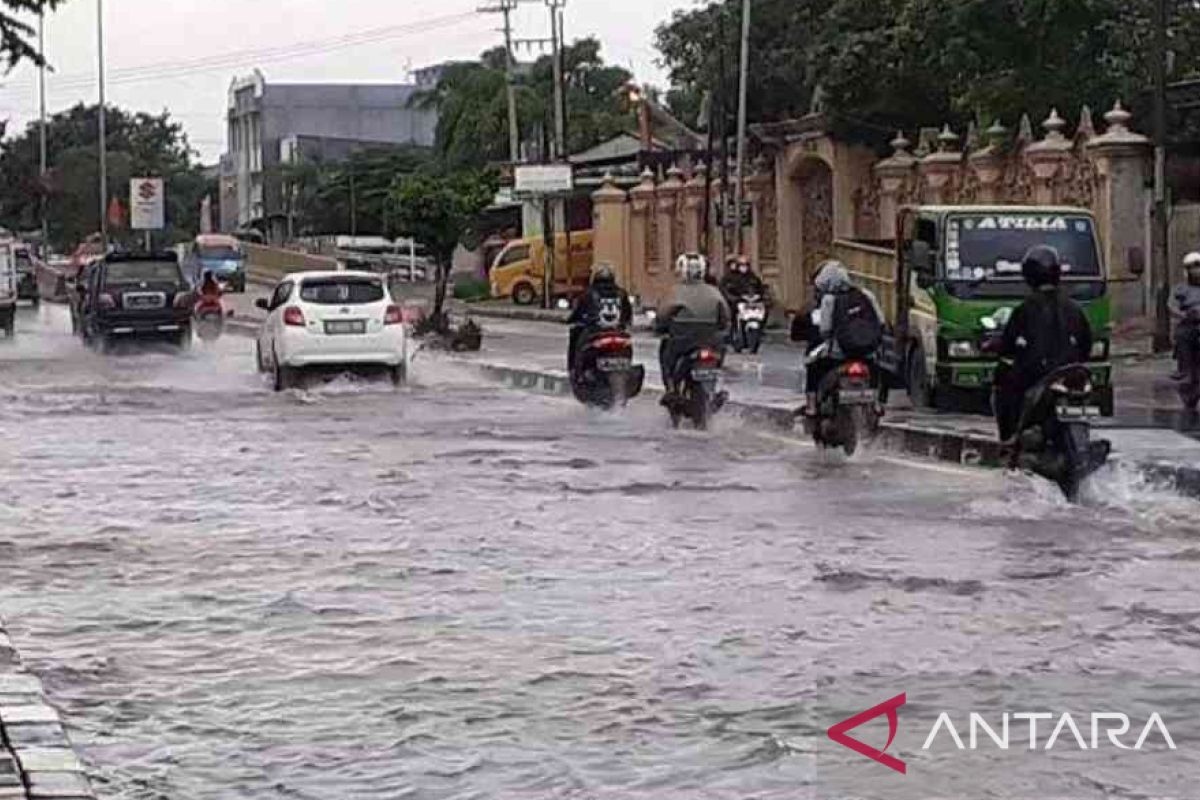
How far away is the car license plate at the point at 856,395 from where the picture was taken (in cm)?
1717

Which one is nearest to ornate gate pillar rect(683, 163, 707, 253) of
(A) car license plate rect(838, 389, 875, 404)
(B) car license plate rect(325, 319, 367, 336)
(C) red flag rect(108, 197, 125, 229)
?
(B) car license plate rect(325, 319, 367, 336)

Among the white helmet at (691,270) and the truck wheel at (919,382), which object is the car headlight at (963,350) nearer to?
the truck wheel at (919,382)

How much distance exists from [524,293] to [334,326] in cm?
4162

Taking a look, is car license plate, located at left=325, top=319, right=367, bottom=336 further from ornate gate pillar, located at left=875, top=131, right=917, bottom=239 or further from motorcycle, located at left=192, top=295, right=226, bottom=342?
ornate gate pillar, located at left=875, top=131, right=917, bottom=239

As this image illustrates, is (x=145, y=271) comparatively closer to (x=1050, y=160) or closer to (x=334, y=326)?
(x=334, y=326)

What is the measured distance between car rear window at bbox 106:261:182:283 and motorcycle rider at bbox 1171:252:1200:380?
69.8 feet

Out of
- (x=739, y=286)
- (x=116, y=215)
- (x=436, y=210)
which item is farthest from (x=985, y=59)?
(x=116, y=215)

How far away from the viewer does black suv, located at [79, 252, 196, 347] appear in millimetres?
38531

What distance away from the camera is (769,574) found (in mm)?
11656

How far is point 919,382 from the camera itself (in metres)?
23.4

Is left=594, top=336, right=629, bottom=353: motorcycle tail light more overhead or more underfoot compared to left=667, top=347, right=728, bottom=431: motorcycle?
more overhead

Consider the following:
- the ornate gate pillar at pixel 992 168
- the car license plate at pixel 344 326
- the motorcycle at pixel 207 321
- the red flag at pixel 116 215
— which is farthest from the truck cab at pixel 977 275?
the red flag at pixel 116 215

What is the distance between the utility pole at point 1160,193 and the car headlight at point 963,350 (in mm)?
9176

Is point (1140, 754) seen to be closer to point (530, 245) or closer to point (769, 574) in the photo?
point (769, 574)
